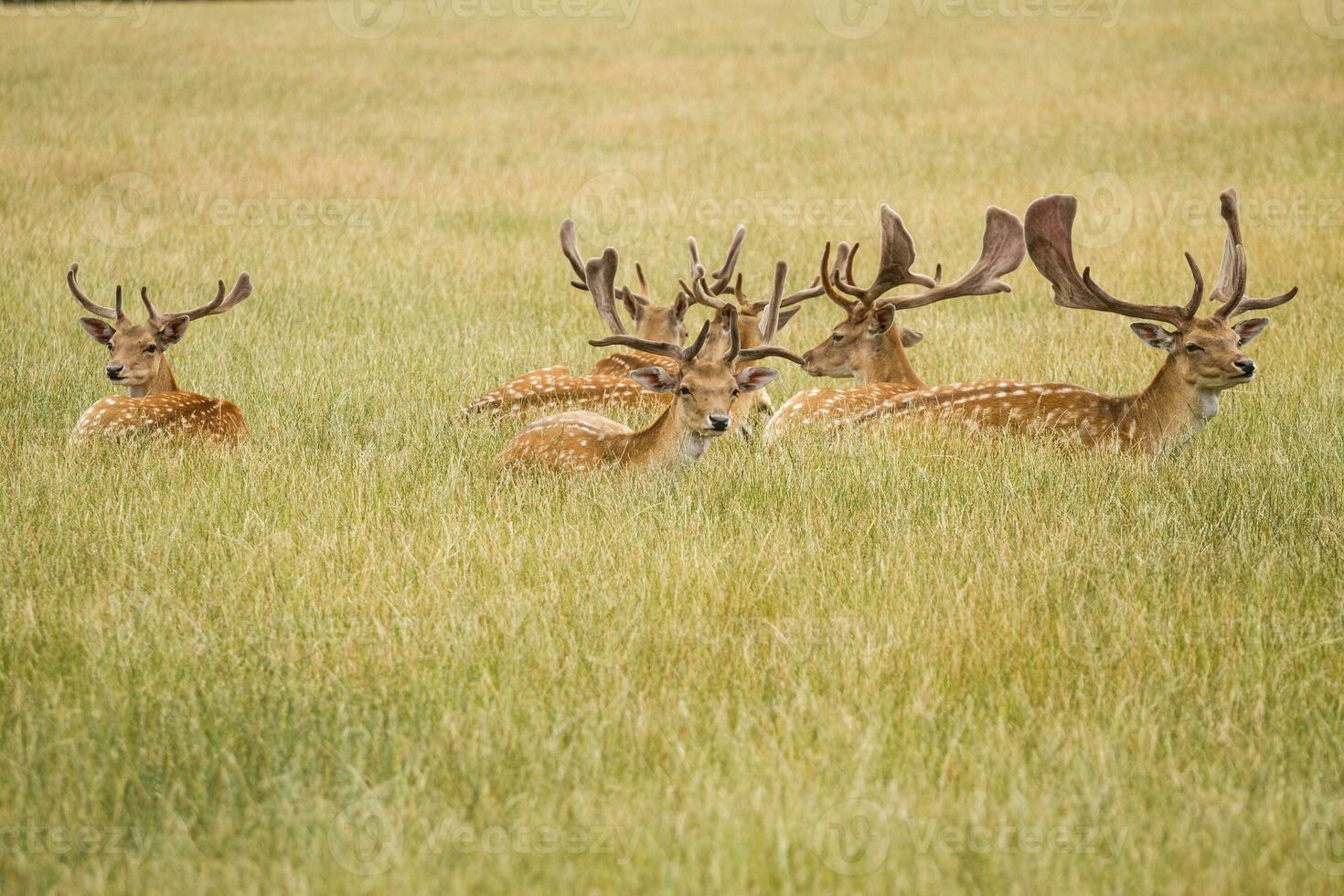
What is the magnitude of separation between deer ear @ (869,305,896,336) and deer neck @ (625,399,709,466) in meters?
1.94

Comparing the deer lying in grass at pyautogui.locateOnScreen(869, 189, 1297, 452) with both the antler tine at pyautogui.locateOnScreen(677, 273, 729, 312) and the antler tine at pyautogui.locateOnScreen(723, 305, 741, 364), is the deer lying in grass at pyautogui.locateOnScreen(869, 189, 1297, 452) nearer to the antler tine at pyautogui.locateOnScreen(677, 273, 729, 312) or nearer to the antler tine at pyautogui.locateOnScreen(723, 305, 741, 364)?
the antler tine at pyautogui.locateOnScreen(677, 273, 729, 312)

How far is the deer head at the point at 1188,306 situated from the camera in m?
5.77

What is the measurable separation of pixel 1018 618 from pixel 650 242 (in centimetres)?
784

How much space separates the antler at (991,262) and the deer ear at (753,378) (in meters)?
1.89

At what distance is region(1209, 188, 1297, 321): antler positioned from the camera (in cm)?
595

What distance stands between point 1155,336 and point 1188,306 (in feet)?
0.81


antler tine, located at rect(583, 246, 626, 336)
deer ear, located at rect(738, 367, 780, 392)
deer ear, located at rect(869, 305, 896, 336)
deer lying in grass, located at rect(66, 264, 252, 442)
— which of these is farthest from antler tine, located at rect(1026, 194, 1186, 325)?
deer lying in grass, located at rect(66, 264, 252, 442)

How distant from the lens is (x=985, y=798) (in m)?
3.15

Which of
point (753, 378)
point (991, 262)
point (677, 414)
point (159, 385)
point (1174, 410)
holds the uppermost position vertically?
point (991, 262)

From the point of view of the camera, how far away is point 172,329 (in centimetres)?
687

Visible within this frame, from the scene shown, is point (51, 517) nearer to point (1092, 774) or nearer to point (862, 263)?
point (1092, 774)

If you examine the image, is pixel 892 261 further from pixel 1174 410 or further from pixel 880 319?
pixel 1174 410

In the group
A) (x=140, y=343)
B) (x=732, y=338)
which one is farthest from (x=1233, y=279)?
(x=140, y=343)

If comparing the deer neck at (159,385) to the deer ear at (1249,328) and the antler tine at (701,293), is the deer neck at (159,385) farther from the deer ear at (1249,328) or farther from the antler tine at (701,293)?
the deer ear at (1249,328)
